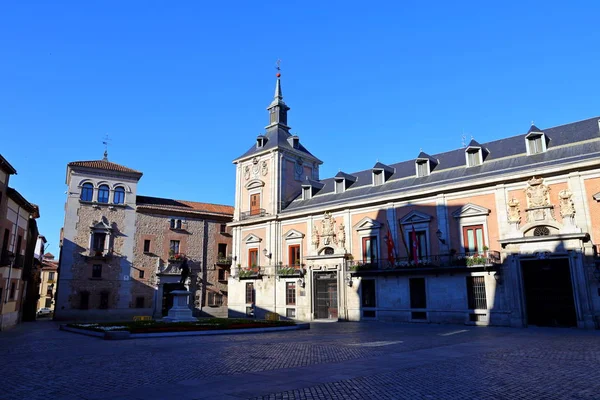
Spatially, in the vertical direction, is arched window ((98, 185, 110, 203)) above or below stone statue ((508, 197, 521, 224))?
above

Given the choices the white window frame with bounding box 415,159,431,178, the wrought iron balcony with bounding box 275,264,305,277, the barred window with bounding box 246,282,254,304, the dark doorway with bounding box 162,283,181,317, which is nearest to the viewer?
the white window frame with bounding box 415,159,431,178

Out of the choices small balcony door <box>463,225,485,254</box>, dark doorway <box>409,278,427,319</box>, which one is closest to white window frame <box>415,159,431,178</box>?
small balcony door <box>463,225,485,254</box>

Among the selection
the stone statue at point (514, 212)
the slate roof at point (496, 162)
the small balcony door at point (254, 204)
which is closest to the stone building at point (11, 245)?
the small balcony door at point (254, 204)

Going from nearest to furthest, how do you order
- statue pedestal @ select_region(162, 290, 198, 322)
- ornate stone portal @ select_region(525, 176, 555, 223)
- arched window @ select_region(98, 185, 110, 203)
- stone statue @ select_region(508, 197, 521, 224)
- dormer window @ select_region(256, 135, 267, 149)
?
ornate stone portal @ select_region(525, 176, 555, 223) → statue pedestal @ select_region(162, 290, 198, 322) → stone statue @ select_region(508, 197, 521, 224) → arched window @ select_region(98, 185, 110, 203) → dormer window @ select_region(256, 135, 267, 149)

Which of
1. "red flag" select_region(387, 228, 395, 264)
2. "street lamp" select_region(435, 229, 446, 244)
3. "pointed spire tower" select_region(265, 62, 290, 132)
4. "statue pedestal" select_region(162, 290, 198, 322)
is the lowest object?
"statue pedestal" select_region(162, 290, 198, 322)

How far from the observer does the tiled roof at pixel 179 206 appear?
42094 millimetres

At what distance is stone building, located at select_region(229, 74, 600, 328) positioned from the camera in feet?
77.6

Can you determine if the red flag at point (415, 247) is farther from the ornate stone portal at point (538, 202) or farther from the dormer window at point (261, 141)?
the dormer window at point (261, 141)

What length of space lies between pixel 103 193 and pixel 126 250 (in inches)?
230

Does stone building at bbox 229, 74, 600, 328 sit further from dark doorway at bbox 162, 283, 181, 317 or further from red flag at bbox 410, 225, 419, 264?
dark doorway at bbox 162, 283, 181, 317

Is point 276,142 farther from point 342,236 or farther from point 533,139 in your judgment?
point 533,139

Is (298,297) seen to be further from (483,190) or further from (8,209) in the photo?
(8,209)

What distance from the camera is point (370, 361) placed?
11414 millimetres

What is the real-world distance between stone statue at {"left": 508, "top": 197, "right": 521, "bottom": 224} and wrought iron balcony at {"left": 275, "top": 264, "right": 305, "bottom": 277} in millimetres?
16143
